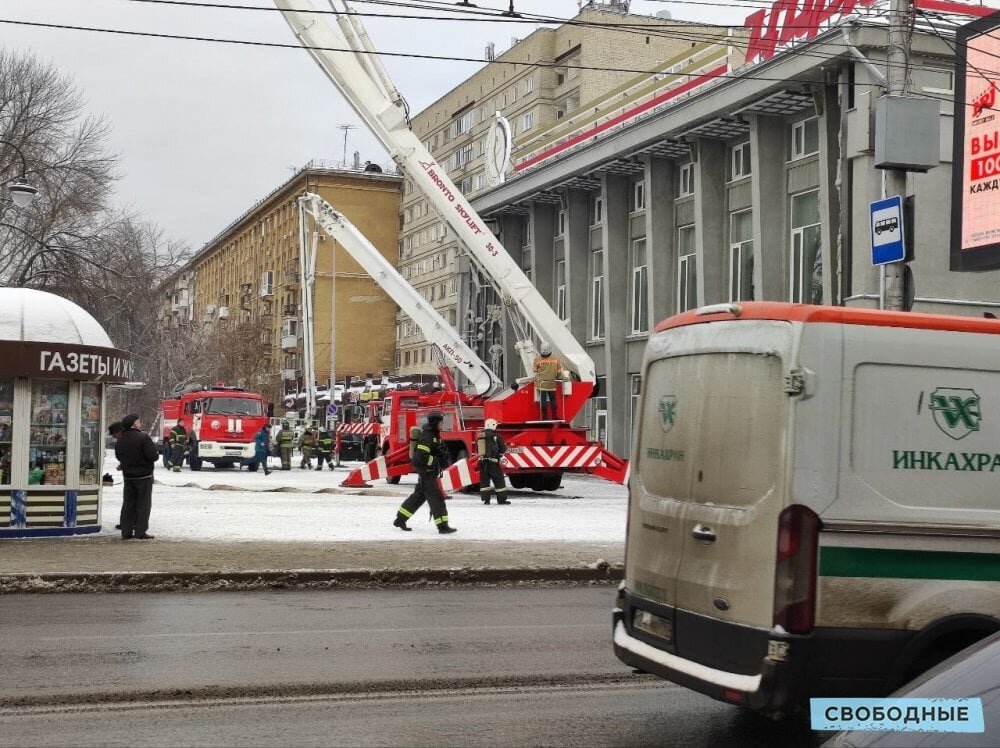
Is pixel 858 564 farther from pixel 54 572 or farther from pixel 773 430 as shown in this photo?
pixel 54 572

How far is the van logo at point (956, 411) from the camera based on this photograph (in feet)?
20.5

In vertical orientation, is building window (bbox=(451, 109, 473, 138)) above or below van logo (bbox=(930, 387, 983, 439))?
above

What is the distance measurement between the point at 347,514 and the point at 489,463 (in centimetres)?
449

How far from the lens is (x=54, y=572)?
12992 mm

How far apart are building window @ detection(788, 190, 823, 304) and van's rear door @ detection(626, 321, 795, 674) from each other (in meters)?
27.7

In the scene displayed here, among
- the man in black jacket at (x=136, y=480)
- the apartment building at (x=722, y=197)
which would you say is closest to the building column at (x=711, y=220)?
the apartment building at (x=722, y=197)

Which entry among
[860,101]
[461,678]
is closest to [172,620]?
[461,678]

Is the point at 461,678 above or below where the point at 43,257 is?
below

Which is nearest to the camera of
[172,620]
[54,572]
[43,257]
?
[172,620]

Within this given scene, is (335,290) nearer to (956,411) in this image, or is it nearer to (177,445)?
(177,445)

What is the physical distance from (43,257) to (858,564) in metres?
39.0

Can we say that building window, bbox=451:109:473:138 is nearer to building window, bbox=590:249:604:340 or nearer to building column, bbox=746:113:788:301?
building window, bbox=590:249:604:340

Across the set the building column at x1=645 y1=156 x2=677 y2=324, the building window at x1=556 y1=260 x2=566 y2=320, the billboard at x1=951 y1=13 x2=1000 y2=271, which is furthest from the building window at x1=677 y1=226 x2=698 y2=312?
the billboard at x1=951 y1=13 x2=1000 y2=271

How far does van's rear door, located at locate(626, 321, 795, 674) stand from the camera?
19.7 feet
